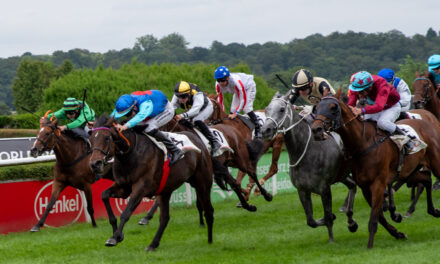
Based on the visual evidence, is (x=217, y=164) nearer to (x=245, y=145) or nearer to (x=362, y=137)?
(x=245, y=145)

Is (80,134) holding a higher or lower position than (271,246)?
higher

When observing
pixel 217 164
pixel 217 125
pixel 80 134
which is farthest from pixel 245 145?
pixel 80 134

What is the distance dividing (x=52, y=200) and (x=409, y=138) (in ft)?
16.3

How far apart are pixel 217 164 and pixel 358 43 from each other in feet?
315

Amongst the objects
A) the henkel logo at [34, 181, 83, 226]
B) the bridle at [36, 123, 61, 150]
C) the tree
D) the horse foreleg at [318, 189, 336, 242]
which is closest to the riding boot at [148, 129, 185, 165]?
the horse foreleg at [318, 189, 336, 242]

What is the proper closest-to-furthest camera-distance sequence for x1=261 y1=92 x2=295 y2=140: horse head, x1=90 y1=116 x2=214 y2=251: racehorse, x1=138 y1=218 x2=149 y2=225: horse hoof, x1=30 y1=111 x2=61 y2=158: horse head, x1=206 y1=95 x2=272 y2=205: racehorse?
x1=90 y1=116 x2=214 y2=251: racehorse, x1=261 y1=92 x2=295 y2=140: horse head, x1=30 y1=111 x2=61 y2=158: horse head, x1=138 y1=218 x2=149 y2=225: horse hoof, x1=206 y1=95 x2=272 y2=205: racehorse

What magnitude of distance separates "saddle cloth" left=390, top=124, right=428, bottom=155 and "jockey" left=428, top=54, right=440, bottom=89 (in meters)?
3.11

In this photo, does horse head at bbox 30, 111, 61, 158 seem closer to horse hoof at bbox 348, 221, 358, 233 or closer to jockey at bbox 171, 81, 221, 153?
jockey at bbox 171, 81, 221, 153

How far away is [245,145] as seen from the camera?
10555 millimetres

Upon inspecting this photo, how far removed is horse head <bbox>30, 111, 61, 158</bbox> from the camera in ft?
31.0

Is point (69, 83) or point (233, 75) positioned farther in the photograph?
point (69, 83)

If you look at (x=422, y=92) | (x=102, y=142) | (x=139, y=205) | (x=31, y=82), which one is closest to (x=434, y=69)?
(x=422, y=92)

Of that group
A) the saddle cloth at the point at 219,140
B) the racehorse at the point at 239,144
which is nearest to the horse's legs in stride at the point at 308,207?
the saddle cloth at the point at 219,140

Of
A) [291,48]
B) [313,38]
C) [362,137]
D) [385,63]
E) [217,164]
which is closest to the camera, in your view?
[362,137]
